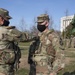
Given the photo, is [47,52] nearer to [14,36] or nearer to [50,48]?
[50,48]

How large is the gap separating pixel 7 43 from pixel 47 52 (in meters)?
0.84

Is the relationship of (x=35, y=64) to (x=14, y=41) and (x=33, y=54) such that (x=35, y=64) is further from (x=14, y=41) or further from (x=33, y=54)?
(x=14, y=41)

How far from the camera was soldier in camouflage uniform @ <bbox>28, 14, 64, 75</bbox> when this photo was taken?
6723mm

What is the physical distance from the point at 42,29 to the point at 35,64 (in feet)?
2.37

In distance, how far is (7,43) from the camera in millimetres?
6605

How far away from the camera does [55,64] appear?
22.1ft

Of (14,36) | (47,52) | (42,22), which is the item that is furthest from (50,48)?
(14,36)

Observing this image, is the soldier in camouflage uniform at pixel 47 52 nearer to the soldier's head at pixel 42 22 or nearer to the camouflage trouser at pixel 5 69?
the soldier's head at pixel 42 22

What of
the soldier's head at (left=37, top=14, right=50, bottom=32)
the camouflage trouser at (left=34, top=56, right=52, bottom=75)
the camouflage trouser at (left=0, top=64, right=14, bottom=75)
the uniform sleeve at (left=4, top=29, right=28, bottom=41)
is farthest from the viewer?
the soldier's head at (left=37, top=14, right=50, bottom=32)

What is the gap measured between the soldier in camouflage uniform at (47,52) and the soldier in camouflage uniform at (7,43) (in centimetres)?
52

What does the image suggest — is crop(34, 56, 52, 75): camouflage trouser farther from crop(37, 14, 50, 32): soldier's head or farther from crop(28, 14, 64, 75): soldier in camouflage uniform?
crop(37, 14, 50, 32): soldier's head

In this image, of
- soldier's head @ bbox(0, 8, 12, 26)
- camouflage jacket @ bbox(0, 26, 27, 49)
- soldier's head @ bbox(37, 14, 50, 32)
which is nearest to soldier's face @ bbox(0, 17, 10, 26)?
soldier's head @ bbox(0, 8, 12, 26)

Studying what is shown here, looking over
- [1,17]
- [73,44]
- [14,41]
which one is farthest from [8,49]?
[73,44]

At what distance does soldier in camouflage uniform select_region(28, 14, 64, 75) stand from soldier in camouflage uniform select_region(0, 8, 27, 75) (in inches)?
20.5
